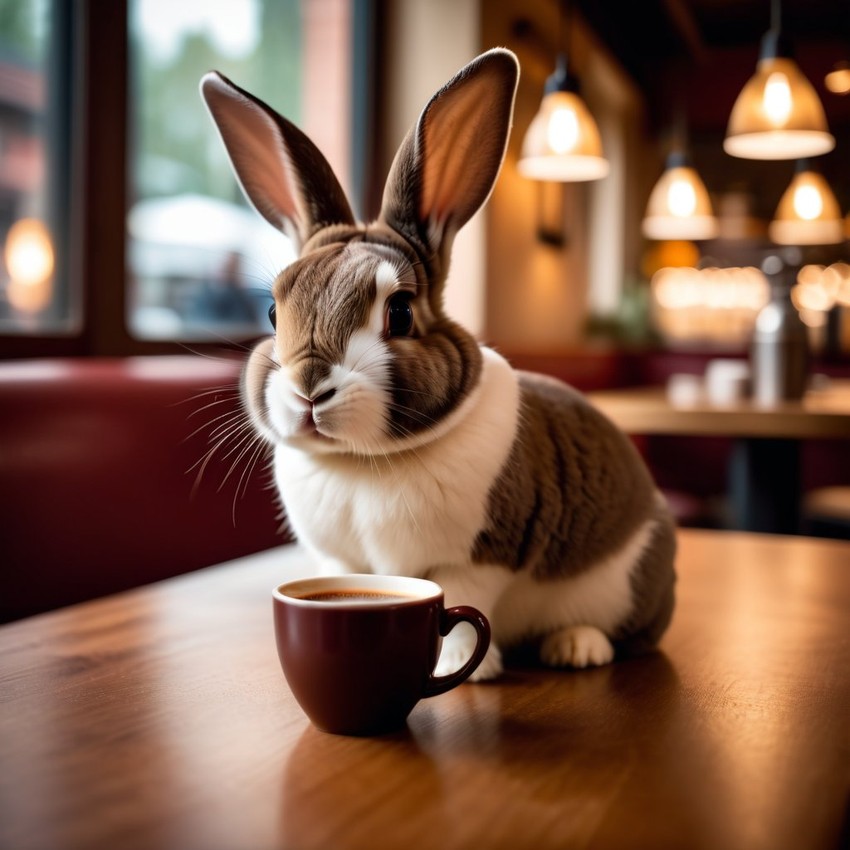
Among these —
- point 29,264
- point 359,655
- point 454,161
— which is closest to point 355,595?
point 359,655

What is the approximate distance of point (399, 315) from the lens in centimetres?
71

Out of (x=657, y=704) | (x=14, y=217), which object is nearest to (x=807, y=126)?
(x=14, y=217)

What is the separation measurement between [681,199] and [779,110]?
1358 millimetres

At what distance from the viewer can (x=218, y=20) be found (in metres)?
2.93

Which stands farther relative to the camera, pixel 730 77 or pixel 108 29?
pixel 730 77

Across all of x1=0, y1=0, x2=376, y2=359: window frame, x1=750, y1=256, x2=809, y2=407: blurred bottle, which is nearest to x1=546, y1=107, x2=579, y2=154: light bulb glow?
x1=750, y1=256, x2=809, y2=407: blurred bottle

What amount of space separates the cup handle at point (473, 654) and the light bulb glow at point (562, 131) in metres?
2.40

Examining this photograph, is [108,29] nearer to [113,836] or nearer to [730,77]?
[113,836]

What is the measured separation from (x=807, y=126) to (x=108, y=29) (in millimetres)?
1860

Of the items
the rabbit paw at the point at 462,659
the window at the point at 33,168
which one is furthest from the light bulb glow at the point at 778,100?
the rabbit paw at the point at 462,659

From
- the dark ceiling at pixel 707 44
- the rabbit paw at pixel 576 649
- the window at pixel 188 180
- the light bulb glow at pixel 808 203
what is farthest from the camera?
the dark ceiling at pixel 707 44

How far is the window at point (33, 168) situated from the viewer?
2193mm

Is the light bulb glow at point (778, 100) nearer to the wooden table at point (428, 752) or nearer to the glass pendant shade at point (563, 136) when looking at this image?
the glass pendant shade at point (563, 136)

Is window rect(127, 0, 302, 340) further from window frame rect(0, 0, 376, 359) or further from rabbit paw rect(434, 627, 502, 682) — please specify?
rabbit paw rect(434, 627, 502, 682)
